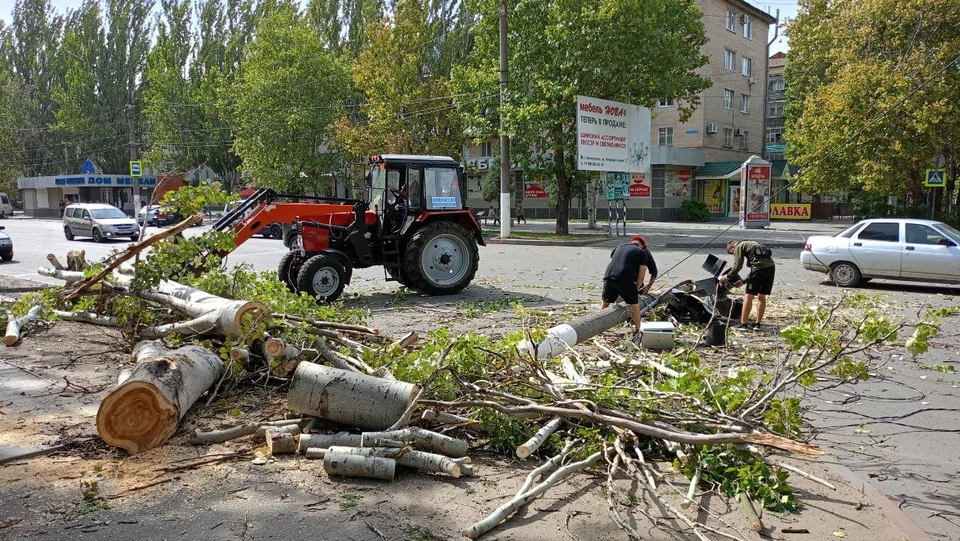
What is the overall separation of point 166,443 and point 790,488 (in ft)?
14.1

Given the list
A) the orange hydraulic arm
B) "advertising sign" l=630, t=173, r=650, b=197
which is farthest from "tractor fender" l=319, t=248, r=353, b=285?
"advertising sign" l=630, t=173, r=650, b=197

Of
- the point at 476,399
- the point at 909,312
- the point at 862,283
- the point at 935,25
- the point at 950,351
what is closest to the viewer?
the point at 476,399

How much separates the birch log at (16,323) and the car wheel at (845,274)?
550 inches

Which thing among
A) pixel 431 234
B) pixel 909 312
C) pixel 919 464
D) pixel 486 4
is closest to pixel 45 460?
pixel 919 464

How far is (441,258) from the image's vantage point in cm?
1362

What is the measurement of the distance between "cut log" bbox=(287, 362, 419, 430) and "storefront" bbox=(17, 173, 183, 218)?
185 feet

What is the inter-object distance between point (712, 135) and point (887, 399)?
41955 millimetres

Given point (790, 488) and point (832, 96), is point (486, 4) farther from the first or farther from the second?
point (790, 488)

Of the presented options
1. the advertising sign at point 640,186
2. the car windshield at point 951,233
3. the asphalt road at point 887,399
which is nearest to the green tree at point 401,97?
the advertising sign at point 640,186

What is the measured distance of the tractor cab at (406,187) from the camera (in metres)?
13.0

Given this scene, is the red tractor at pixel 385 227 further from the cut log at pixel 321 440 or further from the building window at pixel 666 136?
the building window at pixel 666 136

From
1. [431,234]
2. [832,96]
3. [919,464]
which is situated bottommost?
[919,464]

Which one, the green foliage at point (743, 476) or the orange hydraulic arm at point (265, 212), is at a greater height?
the orange hydraulic arm at point (265, 212)

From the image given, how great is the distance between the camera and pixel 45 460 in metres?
4.93
